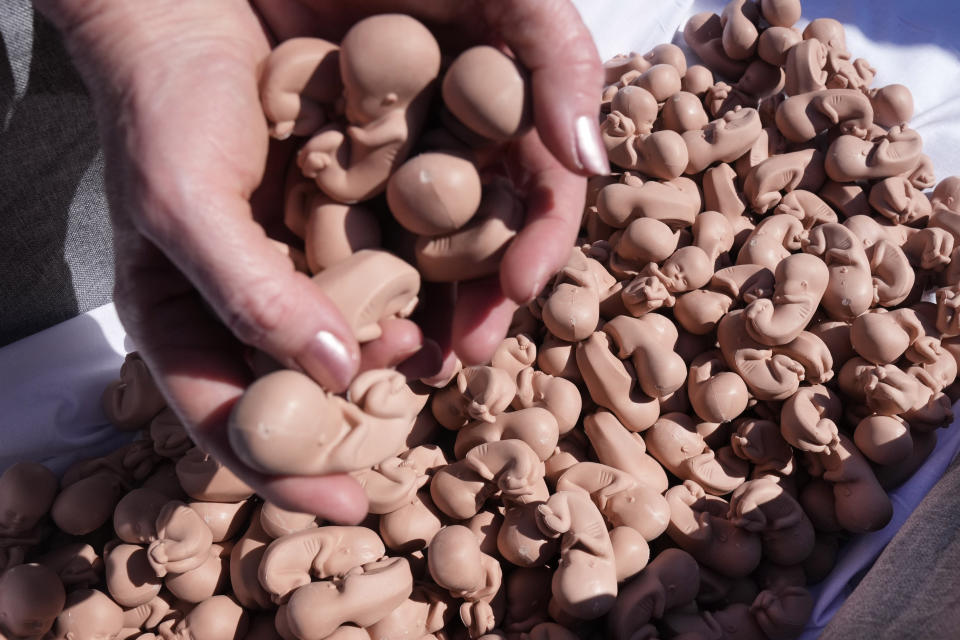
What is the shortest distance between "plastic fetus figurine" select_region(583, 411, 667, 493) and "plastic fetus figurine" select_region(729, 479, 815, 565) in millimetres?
132

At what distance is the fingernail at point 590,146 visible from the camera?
0.83m

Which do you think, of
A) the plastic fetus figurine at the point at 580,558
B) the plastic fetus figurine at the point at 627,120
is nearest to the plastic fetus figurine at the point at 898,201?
the plastic fetus figurine at the point at 627,120

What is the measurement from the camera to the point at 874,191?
5.33 ft

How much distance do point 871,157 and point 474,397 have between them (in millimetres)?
1038

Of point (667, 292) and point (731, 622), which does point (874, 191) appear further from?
point (731, 622)

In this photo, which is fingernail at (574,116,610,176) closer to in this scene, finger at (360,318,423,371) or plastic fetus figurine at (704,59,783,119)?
finger at (360,318,423,371)

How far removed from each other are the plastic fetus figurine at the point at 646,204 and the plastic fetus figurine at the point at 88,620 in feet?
3.62

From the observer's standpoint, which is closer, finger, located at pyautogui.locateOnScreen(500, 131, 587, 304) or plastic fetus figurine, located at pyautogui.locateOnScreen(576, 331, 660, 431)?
finger, located at pyautogui.locateOnScreen(500, 131, 587, 304)

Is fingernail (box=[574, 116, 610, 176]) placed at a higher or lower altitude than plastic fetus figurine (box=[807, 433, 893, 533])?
higher

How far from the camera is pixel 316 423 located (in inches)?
29.8

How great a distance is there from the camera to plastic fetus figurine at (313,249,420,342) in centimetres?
83

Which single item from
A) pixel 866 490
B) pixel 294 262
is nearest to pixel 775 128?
pixel 866 490

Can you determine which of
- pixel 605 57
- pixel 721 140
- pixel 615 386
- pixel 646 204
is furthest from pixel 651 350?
pixel 605 57

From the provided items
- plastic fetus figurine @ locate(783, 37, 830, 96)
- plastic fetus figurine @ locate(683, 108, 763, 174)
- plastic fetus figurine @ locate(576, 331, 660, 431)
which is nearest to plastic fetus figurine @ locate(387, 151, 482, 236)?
plastic fetus figurine @ locate(576, 331, 660, 431)
